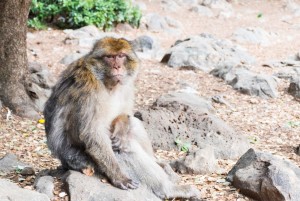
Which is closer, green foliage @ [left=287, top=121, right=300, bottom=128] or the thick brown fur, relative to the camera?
the thick brown fur

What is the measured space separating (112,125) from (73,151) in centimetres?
43

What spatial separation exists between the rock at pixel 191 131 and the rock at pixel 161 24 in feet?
30.5

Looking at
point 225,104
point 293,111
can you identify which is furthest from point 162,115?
point 293,111

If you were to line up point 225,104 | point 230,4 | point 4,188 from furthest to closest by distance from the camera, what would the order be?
1. point 230,4
2. point 225,104
3. point 4,188

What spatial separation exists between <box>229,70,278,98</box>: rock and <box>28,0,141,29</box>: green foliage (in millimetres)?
5759

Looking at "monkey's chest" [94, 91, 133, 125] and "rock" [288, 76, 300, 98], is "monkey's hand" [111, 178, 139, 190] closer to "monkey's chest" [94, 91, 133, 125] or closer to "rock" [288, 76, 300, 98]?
"monkey's chest" [94, 91, 133, 125]

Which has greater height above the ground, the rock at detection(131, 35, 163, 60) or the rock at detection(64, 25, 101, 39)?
the rock at detection(131, 35, 163, 60)

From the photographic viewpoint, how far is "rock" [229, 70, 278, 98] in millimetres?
10273

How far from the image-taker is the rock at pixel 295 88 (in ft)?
34.2

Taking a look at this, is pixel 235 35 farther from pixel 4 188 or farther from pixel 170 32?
pixel 4 188

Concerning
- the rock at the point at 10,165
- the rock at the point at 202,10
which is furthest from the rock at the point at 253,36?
the rock at the point at 10,165

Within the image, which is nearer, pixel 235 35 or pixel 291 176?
pixel 291 176

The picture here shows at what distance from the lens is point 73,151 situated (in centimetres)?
490

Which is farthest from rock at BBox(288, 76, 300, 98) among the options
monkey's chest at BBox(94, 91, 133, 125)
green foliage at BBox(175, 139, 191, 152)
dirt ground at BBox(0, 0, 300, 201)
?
monkey's chest at BBox(94, 91, 133, 125)
